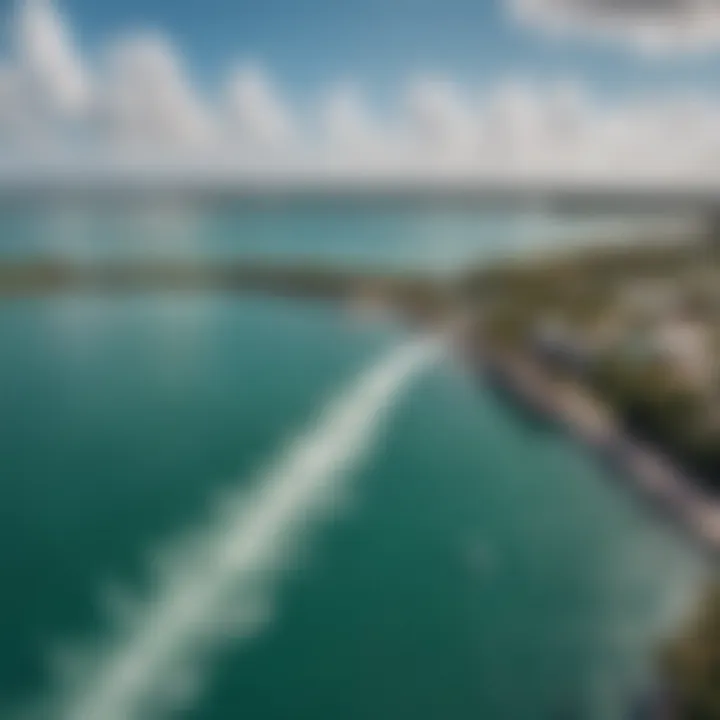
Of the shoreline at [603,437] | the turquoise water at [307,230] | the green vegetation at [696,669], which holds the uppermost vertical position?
the turquoise water at [307,230]

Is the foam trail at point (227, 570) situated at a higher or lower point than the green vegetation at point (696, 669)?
higher

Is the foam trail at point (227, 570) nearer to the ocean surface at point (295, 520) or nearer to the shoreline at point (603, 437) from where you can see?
the ocean surface at point (295, 520)

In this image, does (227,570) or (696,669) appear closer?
(696,669)

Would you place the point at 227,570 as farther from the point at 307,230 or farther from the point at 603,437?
the point at 603,437

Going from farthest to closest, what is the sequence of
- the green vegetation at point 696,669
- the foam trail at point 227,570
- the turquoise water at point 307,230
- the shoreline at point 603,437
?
the turquoise water at point 307,230
the shoreline at point 603,437
the foam trail at point 227,570
the green vegetation at point 696,669

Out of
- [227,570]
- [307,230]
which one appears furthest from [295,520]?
[307,230]

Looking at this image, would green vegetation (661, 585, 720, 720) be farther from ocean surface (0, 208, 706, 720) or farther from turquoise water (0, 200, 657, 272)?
turquoise water (0, 200, 657, 272)

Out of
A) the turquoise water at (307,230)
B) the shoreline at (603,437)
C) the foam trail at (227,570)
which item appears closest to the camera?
the foam trail at (227,570)

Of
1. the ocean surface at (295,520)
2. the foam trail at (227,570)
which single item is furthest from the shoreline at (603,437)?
the foam trail at (227,570)
